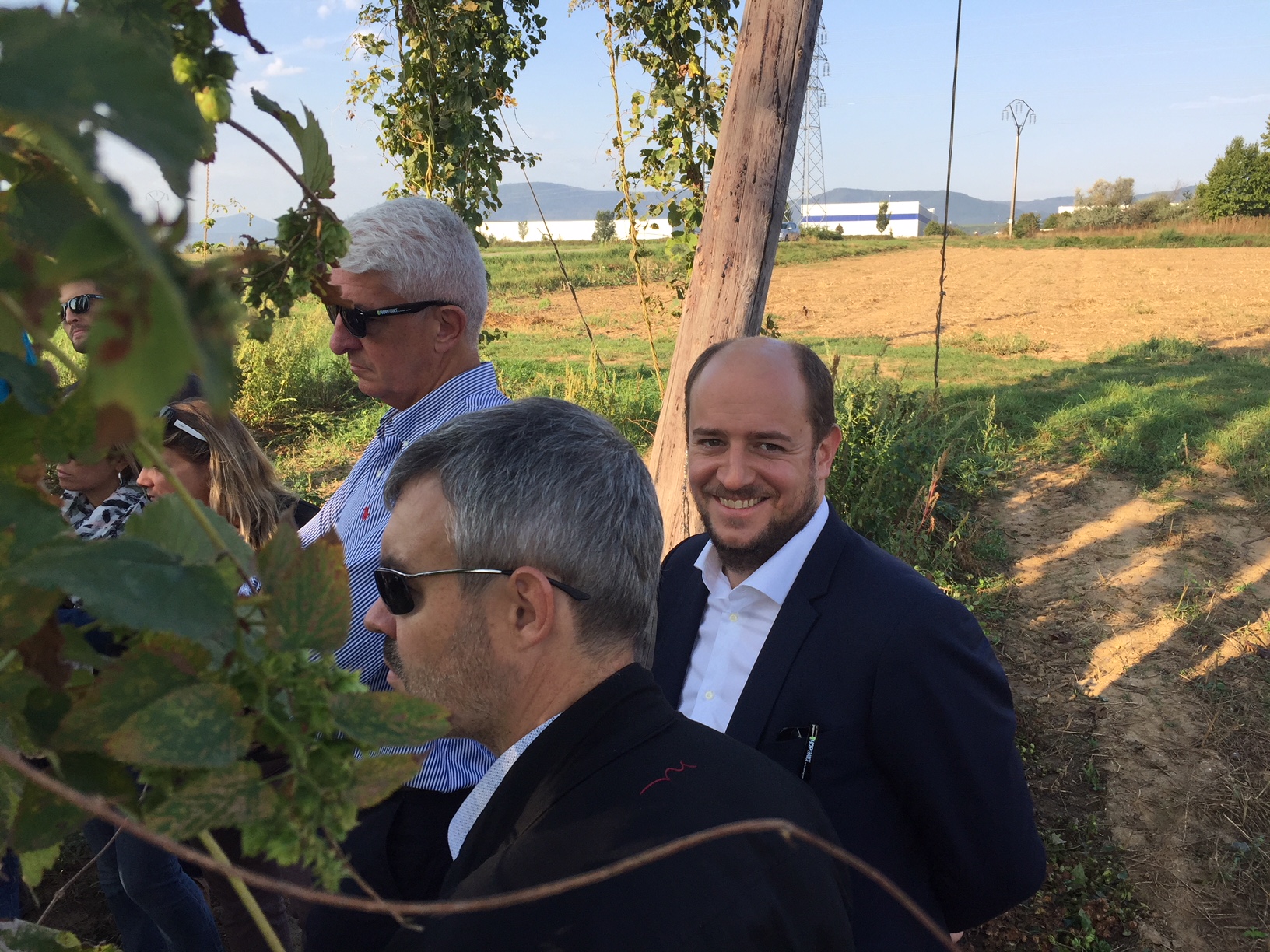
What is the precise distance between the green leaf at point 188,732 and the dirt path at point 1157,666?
3.56 metres

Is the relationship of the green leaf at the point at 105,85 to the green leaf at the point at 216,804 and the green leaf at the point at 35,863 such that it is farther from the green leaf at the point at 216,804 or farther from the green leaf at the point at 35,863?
the green leaf at the point at 35,863

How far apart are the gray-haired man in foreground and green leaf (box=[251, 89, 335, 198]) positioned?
2.39ft

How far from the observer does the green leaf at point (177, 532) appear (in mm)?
441

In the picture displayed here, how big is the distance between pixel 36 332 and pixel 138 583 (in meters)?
0.11

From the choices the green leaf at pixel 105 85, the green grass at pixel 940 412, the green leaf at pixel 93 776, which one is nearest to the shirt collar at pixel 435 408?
the green leaf at pixel 93 776

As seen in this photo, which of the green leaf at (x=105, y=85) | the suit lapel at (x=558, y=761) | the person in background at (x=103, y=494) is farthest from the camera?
the person in background at (x=103, y=494)

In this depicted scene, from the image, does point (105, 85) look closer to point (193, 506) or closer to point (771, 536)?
point (193, 506)

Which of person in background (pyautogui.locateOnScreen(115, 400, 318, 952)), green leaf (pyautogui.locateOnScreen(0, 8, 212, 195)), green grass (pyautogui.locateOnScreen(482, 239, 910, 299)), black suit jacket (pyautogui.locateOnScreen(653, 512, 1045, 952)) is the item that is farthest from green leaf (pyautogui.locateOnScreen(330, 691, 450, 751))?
green grass (pyautogui.locateOnScreen(482, 239, 910, 299))

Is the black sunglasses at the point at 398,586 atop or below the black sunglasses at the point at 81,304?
below

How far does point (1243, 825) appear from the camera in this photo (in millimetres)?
3543

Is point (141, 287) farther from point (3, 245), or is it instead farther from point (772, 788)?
point (772, 788)

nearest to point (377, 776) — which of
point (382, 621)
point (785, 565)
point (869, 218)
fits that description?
point (382, 621)

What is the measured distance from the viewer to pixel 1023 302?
19359mm

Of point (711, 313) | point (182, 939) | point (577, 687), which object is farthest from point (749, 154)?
point (182, 939)
